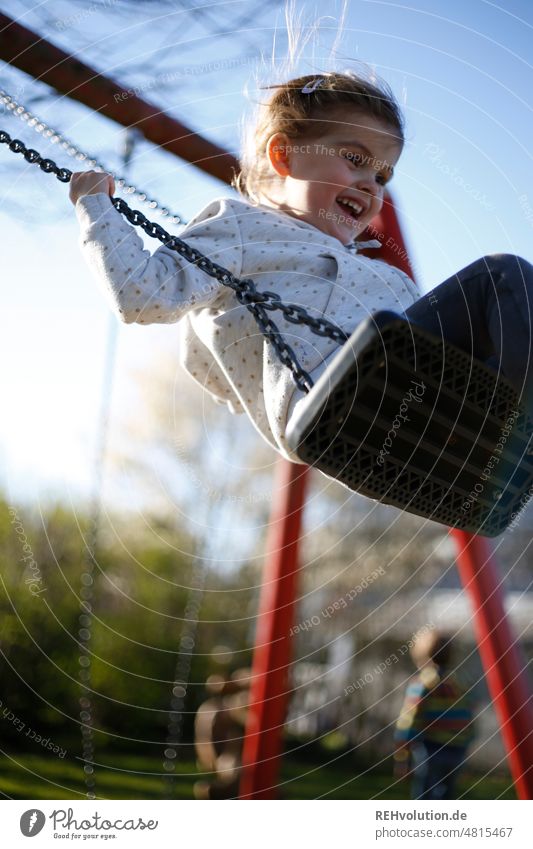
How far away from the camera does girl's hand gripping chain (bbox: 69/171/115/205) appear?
1.40 metres

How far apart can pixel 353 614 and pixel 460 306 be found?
634cm

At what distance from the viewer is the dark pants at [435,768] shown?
10.3 ft

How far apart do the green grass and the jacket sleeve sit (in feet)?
9.35

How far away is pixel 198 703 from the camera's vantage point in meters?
6.34

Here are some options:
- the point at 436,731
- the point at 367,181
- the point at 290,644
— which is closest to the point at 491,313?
the point at 367,181

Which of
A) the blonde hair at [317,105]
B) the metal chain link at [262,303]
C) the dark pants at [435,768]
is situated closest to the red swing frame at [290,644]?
the dark pants at [435,768]

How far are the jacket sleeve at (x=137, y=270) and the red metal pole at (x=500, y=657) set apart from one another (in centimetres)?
132

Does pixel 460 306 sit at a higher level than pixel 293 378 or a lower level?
higher

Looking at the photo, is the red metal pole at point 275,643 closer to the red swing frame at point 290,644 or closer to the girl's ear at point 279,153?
the red swing frame at point 290,644

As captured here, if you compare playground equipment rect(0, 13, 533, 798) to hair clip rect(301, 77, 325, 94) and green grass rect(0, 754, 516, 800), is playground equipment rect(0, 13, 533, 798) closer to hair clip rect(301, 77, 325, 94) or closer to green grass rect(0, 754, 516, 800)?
hair clip rect(301, 77, 325, 94)
